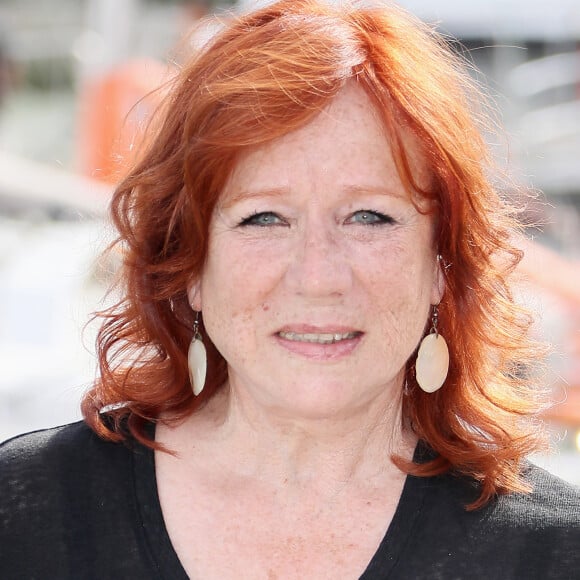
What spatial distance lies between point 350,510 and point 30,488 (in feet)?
2.12

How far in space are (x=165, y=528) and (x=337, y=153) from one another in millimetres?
797

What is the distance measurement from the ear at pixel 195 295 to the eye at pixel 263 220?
22 centimetres

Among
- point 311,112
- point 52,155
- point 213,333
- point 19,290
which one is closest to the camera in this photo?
point 311,112

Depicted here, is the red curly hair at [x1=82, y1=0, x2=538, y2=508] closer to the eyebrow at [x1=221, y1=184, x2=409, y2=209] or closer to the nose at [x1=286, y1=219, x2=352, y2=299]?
the eyebrow at [x1=221, y1=184, x2=409, y2=209]

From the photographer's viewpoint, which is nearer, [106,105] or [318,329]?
[318,329]

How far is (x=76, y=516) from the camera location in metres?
2.08

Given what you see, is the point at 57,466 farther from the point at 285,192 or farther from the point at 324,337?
the point at 285,192

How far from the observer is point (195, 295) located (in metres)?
2.19

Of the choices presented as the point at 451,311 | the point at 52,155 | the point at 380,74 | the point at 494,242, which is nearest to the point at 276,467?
the point at 451,311

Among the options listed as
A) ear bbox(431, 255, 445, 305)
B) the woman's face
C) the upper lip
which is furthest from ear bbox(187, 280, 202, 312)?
ear bbox(431, 255, 445, 305)

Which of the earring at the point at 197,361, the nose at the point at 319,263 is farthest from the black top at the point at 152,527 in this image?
the nose at the point at 319,263

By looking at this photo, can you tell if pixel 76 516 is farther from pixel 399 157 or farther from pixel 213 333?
pixel 399 157

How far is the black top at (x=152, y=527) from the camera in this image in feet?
6.59

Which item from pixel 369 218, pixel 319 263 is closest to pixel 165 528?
pixel 319 263
